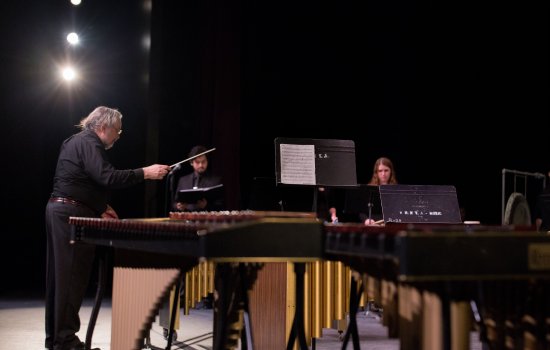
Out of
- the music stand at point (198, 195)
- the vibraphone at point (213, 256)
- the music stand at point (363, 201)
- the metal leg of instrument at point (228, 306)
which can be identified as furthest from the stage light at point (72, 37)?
the metal leg of instrument at point (228, 306)

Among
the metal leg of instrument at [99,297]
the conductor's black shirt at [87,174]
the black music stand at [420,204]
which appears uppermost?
the conductor's black shirt at [87,174]

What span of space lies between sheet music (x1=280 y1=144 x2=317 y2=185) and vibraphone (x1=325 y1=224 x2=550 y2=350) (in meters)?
1.86

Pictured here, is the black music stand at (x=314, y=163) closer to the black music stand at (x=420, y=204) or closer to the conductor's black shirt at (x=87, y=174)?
the black music stand at (x=420, y=204)

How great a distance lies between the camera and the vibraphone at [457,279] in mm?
1846

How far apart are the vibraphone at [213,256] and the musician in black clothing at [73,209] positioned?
74 centimetres

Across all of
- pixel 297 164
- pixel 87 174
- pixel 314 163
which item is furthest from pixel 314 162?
pixel 87 174

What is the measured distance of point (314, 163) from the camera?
4.27m

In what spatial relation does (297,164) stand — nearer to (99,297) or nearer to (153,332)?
(99,297)

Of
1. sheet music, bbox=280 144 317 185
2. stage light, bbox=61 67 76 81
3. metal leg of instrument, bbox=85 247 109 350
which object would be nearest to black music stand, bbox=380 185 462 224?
sheet music, bbox=280 144 317 185

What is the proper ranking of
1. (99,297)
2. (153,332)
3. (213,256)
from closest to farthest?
1. (213,256)
2. (99,297)
3. (153,332)

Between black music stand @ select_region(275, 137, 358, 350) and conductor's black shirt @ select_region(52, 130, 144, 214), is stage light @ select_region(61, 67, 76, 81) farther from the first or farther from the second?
black music stand @ select_region(275, 137, 358, 350)

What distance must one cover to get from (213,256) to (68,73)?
6055 millimetres

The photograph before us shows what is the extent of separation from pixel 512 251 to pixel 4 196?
6.60 meters

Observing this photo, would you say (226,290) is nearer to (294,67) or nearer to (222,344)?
(222,344)
